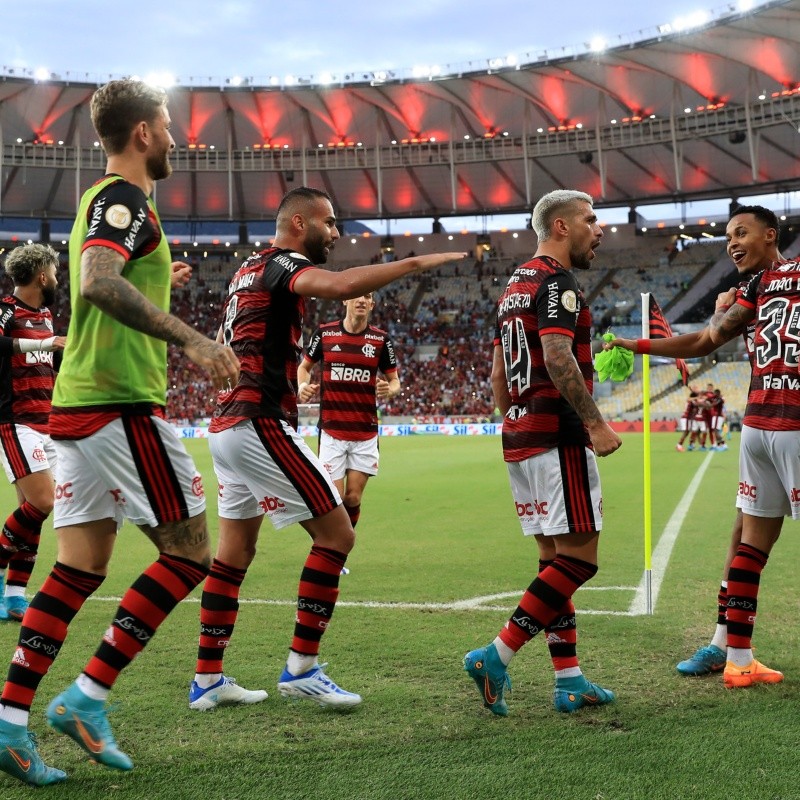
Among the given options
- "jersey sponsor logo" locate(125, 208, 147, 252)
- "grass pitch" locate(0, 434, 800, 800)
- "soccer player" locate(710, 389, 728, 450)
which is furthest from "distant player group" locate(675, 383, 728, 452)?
"jersey sponsor logo" locate(125, 208, 147, 252)

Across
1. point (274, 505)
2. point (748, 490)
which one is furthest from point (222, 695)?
point (748, 490)

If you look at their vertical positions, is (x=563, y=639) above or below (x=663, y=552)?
above

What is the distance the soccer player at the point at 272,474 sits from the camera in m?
3.86

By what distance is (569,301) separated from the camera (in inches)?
147

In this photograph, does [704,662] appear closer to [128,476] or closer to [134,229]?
[128,476]

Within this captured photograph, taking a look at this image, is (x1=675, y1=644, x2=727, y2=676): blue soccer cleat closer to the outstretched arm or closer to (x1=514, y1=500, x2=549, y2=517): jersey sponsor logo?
(x1=514, y1=500, x2=549, y2=517): jersey sponsor logo

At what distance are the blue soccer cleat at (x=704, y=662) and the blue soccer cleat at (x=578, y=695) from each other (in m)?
0.65

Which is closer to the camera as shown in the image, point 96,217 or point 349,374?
point 96,217

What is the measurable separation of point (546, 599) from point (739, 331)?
1.92 m

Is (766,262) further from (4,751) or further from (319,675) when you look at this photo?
(4,751)

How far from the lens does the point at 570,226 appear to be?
406 cm

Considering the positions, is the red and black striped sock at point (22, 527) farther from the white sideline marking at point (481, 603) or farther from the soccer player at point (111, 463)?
the soccer player at point (111, 463)

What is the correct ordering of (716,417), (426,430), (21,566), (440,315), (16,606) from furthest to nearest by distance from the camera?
(440,315) < (426,430) < (716,417) < (21,566) < (16,606)

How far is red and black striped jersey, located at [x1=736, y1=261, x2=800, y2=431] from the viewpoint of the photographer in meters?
4.15
